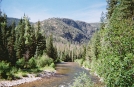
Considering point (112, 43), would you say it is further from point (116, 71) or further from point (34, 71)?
point (34, 71)

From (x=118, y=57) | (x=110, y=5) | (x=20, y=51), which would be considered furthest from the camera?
(x=20, y=51)

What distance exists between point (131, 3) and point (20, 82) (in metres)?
24.3

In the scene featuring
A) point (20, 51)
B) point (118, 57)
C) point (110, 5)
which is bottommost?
point (20, 51)

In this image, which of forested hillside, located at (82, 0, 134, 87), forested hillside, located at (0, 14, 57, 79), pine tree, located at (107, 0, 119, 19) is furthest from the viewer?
pine tree, located at (107, 0, 119, 19)

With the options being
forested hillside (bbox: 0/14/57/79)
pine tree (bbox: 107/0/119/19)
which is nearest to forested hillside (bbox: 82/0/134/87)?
→ forested hillside (bbox: 0/14/57/79)

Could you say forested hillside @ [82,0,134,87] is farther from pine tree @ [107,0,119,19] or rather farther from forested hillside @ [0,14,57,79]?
pine tree @ [107,0,119,19]

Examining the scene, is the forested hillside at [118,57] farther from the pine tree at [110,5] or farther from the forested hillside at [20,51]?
the pine tree at [110,5]

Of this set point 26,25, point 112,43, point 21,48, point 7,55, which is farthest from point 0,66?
point 26,25

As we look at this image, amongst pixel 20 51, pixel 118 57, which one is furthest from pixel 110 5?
pixel 118 57

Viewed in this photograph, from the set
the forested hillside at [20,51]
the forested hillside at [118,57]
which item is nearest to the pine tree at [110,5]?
the forested hillside at [20,51]

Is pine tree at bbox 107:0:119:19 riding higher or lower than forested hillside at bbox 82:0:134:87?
higher

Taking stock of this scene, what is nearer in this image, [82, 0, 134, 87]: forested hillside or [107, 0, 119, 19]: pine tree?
[82, 0, 134, 87]: forested hillside

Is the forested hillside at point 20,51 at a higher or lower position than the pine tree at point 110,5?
lower

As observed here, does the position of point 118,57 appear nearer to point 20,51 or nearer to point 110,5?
point 110,5
